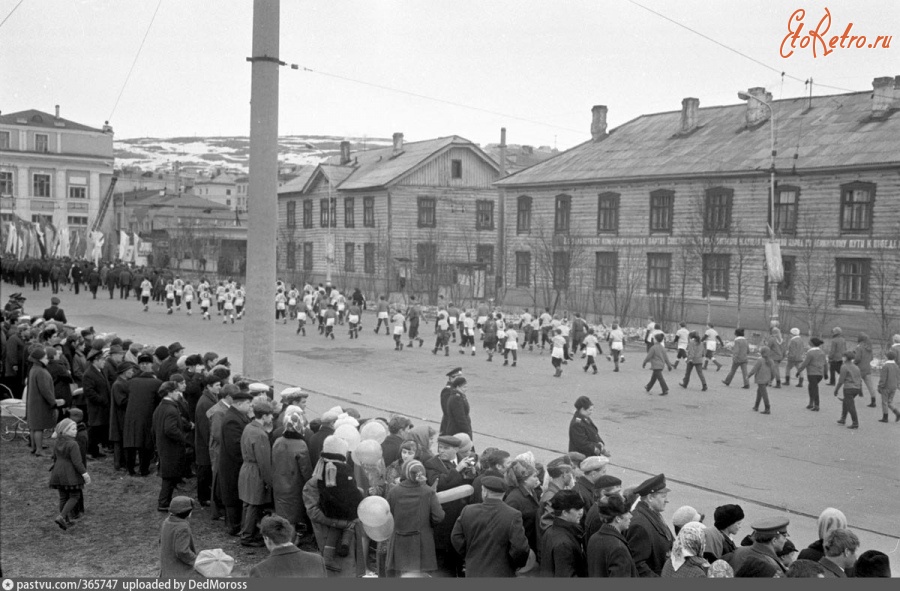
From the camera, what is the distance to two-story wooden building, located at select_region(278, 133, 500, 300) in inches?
2051

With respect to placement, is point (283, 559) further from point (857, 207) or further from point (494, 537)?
point (857, 207)

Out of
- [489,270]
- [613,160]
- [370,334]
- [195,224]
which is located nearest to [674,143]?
[613,160]

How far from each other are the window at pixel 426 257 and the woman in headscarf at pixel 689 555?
1624 inches

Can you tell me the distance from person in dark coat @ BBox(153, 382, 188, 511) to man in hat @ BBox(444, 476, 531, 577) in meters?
4.98

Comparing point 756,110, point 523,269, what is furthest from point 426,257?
point 756,110

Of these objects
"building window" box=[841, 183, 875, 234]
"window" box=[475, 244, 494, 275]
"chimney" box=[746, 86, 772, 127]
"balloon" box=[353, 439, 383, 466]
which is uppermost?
"chimney" box=[746, 86, 772, 127]

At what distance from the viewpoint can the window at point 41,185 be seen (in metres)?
12.7

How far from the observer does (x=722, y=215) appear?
38062 millimetres

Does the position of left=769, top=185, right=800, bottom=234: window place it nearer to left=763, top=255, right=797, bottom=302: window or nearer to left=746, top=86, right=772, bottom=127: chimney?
left=763, top=255, right=797, bottom=302: window

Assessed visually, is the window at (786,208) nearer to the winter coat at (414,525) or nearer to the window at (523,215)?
the window at (523,215)

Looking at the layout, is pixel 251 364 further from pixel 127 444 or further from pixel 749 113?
pixel 749 113

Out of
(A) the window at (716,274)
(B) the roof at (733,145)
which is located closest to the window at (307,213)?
(B) the roof at (733,145)

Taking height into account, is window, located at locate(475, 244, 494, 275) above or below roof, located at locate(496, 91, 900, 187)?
below

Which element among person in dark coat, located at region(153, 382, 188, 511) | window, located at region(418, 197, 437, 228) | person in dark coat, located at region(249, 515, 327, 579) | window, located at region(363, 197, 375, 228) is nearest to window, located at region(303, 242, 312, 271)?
window, located at region(363, 197, 375, 228)
